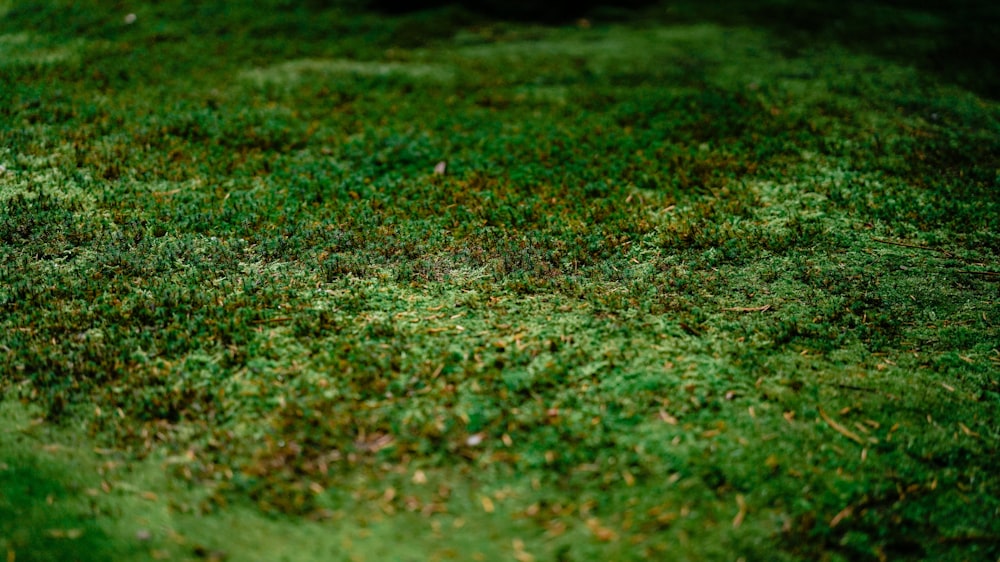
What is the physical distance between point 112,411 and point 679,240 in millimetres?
2813

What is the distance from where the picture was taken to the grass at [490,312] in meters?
2.23

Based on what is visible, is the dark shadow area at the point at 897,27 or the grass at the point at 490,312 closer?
the grass at the point at 490,312

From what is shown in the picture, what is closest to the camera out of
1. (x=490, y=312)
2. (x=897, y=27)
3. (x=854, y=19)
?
(x=490, y=312)

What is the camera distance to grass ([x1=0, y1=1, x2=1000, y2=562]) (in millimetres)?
2227

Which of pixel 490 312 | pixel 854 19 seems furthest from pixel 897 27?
pixel 490 312

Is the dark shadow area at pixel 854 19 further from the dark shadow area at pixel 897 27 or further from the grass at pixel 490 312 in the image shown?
the grass at pixel 490 312

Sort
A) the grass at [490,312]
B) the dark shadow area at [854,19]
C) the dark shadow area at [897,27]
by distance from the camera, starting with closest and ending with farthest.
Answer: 1. the grass at [490,312]
2. the dark shadow area at [897,27]
3. the dark shadow area at [854,19]

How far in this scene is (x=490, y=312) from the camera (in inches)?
121

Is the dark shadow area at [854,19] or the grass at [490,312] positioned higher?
the dark shadow area at [854,19]

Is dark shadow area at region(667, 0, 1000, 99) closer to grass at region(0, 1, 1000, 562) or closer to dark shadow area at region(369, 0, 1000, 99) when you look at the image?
dark shadow area at region(369, 0, 1000, 99)

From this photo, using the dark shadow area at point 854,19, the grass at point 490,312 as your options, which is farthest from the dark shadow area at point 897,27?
the grass at point 490,312

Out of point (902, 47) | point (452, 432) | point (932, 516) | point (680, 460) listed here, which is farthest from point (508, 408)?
point (902, 47)

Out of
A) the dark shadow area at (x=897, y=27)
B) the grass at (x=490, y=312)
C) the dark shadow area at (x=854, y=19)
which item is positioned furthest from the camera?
the dark shadow area at (x=854, y=19)

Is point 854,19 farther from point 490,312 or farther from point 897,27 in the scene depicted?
point 490,312
